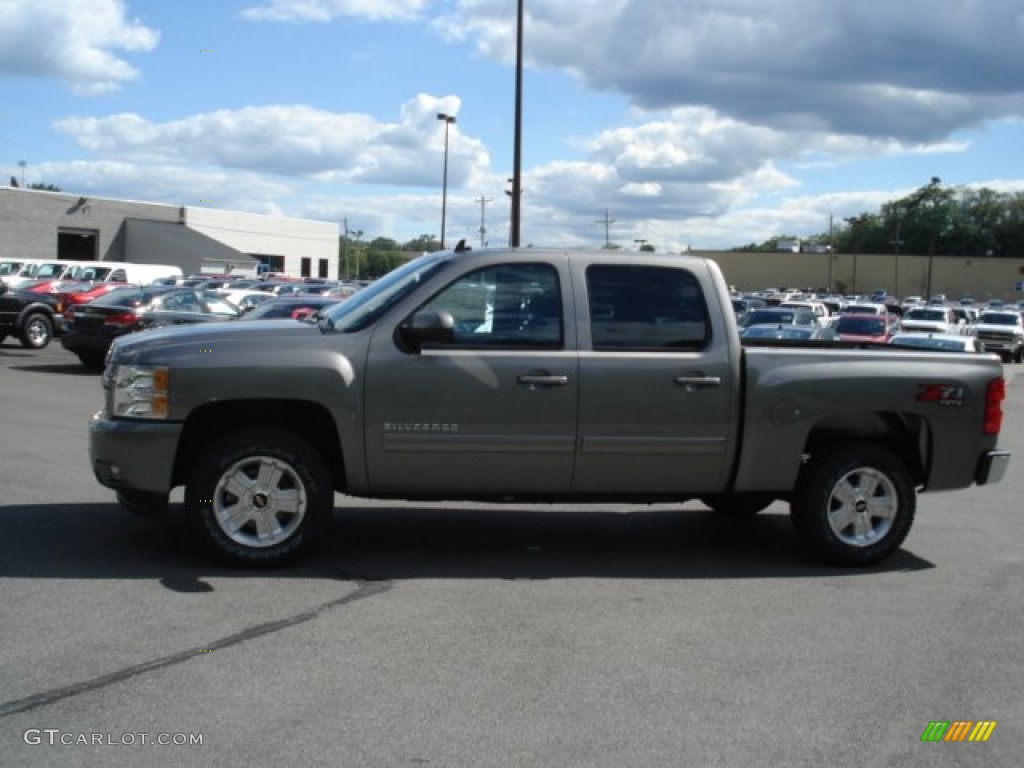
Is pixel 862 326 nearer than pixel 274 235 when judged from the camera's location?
Yes

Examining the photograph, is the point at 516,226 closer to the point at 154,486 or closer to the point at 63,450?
the point at 63,450

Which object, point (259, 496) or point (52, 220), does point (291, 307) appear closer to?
point (259, 496)

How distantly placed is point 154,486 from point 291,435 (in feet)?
2.74

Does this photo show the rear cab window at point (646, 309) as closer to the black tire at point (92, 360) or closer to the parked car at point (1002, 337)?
the black tire at point (92, 360)

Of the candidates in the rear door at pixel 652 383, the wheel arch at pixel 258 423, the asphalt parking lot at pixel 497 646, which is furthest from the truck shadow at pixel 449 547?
the rear door at pixel 652 383

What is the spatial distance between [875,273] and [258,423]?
127685mm

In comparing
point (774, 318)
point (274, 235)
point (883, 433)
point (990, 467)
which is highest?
point (274, 235)

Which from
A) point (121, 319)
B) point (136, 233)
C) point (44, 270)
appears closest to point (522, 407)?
point (121, 319)

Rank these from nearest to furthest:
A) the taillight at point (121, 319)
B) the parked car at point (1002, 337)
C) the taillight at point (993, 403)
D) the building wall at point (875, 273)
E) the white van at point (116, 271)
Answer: the taillight at point (993, 403)
the taillight at point (121, 319)
the parked car at point (1002, 337)
the white van at point (116, 271)
the building wall at point (875, 273)

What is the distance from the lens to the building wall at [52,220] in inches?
2422

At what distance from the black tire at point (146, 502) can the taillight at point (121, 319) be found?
14.0m

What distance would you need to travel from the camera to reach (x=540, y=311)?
Answer: 684 cm

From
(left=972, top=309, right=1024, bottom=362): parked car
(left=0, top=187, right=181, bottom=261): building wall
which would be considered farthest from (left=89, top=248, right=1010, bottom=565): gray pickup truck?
(left=0, top=187, right=181, bottom=261): building wall

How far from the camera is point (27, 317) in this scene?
2397cm
